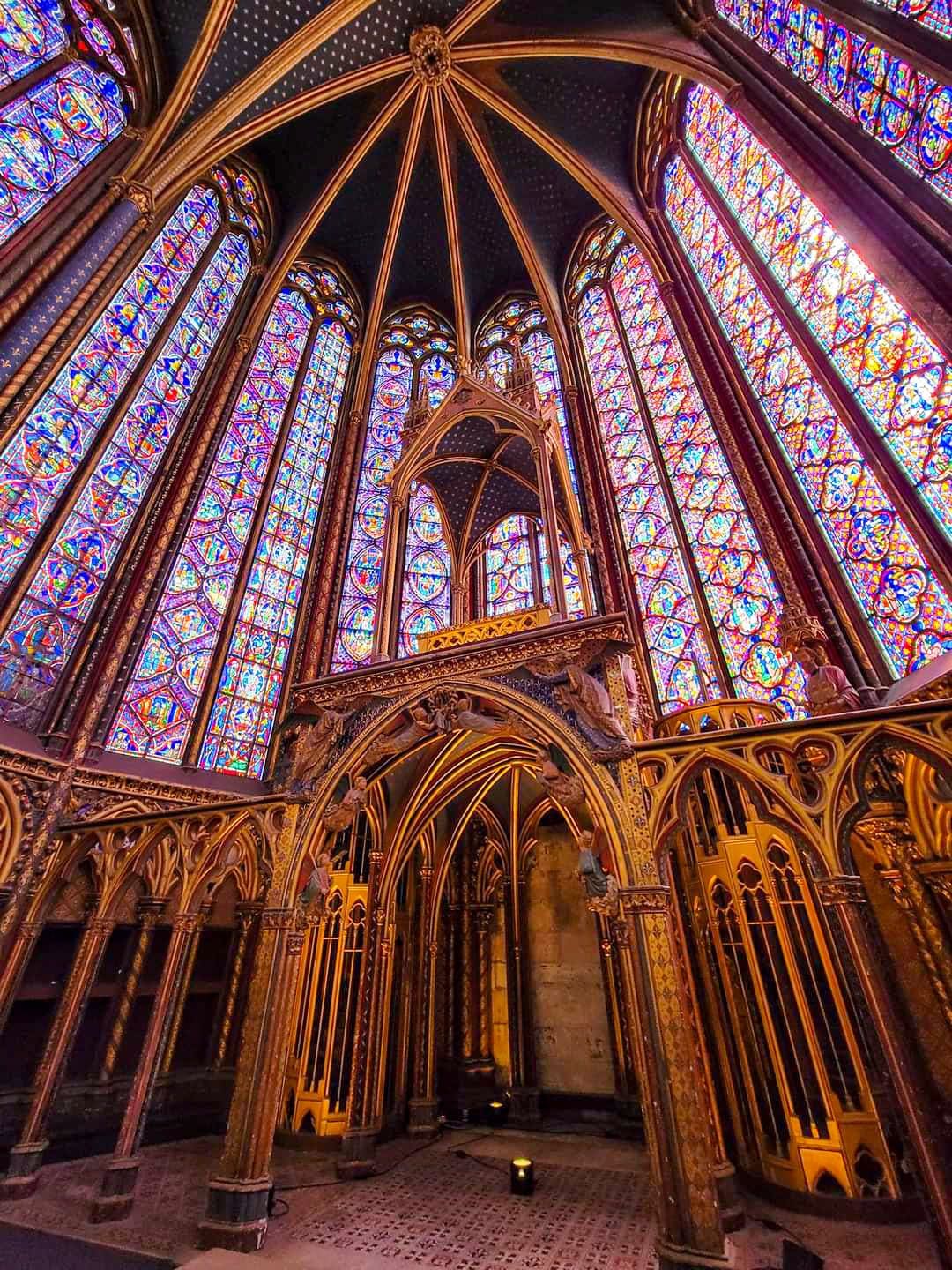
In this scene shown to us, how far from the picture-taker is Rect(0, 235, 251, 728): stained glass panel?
759 cm

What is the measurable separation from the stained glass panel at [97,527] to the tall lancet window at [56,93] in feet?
8.36

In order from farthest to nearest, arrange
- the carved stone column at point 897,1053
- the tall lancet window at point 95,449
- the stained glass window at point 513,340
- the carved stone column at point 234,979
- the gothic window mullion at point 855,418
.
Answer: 1. the stained glass window at point 513,340
2. the carved stone column at point 234,979
3. the tall lancet window at point 95,449
4. the gothic window mullion at point 855,418
5. the carved stone column at point 897,1053

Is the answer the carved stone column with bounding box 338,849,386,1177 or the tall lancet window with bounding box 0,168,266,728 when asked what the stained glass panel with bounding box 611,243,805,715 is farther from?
the tall lancet window with bounding box 0,168,266,728

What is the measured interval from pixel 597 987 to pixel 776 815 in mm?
6734

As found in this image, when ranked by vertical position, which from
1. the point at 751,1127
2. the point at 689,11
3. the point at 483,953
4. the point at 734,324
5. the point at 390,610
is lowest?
the point at 751,1127

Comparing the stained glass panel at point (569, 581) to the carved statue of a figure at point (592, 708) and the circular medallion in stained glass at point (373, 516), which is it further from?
the carved statue of a figure at point (592, 708)

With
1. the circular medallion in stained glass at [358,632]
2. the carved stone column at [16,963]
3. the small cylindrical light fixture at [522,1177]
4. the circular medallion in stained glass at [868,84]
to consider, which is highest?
the circular medallion in stained glass at [868,84]

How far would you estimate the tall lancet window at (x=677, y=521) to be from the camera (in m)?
8.25

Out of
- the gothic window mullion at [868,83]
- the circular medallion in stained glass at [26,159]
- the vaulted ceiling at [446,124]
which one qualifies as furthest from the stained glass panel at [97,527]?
the gothic window mullion at [868,83]

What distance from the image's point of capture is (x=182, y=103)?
397 inches

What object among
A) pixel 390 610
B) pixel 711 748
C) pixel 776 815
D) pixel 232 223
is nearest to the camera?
pixel 776 815

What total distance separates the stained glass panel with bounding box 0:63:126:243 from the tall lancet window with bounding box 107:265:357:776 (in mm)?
3981

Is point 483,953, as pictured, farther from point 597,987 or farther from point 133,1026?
point 133,1026

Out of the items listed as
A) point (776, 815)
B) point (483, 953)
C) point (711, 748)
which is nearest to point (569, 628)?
point (711, 748)
